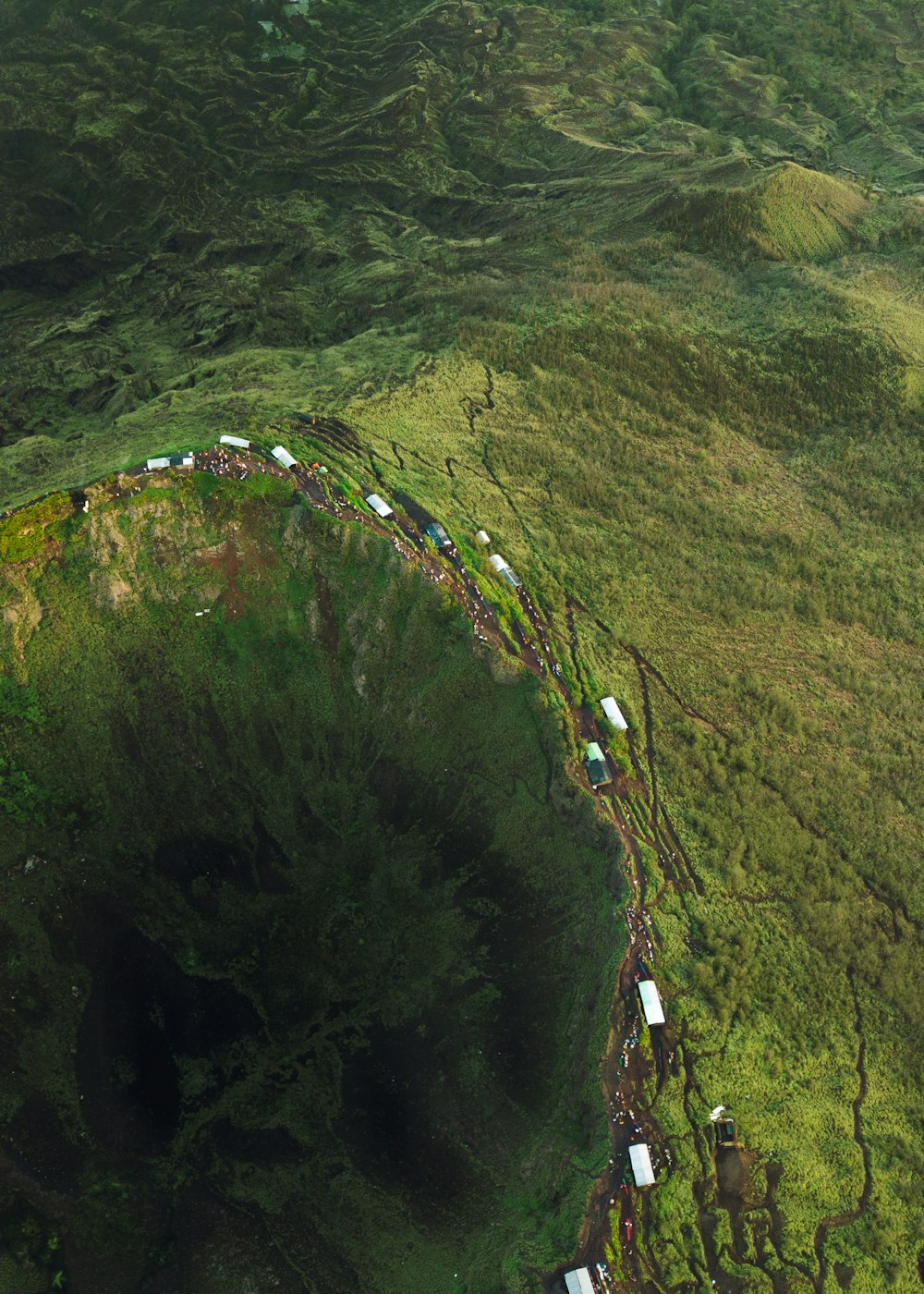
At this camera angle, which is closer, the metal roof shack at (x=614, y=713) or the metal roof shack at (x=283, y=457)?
the metal roof shack at (x=614, y=713)

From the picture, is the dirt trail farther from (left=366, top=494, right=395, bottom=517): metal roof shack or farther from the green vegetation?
(left=366, top=494, right=395, bottom=517): metal roof shack

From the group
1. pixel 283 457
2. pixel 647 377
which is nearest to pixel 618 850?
pixel 283 457

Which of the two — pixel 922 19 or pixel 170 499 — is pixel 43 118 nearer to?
pixel 170 499

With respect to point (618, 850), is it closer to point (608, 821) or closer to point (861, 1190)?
point (608, 821)

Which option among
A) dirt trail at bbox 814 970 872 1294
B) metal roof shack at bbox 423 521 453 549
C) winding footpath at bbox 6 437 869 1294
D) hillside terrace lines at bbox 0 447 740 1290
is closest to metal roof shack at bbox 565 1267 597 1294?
winding footpath at bbox 6 437 869 1294

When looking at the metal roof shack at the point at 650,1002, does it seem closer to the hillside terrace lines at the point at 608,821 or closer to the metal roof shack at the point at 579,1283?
the hillside terrace lines at the point at 608,821

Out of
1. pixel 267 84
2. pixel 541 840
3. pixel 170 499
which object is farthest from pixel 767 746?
pixel 267 84

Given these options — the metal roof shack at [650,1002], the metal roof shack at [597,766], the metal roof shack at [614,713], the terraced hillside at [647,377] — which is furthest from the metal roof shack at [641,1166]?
the metal roof shack at [614,713]
